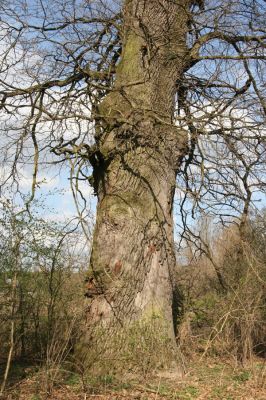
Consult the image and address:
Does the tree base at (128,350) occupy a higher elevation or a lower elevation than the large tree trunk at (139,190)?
lower

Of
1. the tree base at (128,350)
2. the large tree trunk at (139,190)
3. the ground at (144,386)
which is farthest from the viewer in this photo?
the large tree trunk at (139,190)

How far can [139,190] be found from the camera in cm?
774

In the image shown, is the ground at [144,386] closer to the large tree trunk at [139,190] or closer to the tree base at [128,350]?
the tree base at [128,350]

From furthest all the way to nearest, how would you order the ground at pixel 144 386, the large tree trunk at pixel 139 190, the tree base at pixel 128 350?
the large tree trunk at pixel 139 190, the tree base at pixel 128 350, the ground at pixel 144 386

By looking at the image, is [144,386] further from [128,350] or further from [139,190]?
[139,190]

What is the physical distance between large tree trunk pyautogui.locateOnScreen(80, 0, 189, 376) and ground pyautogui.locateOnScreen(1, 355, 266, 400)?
40cm

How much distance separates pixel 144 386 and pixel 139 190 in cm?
281

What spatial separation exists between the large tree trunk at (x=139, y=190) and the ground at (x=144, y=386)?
40 centimetres

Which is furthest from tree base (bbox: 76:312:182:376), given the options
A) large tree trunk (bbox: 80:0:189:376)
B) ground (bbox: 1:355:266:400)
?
ground (bbox: 1:355:266:400)

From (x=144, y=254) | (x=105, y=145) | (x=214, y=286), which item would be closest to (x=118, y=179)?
(x=105, y=145)

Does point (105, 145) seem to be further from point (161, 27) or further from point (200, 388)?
point (200, 388)

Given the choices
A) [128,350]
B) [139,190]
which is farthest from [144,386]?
[139,190]

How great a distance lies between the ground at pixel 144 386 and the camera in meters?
6.16

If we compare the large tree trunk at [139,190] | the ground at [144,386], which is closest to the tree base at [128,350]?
the large tree trunk at [139,190]
